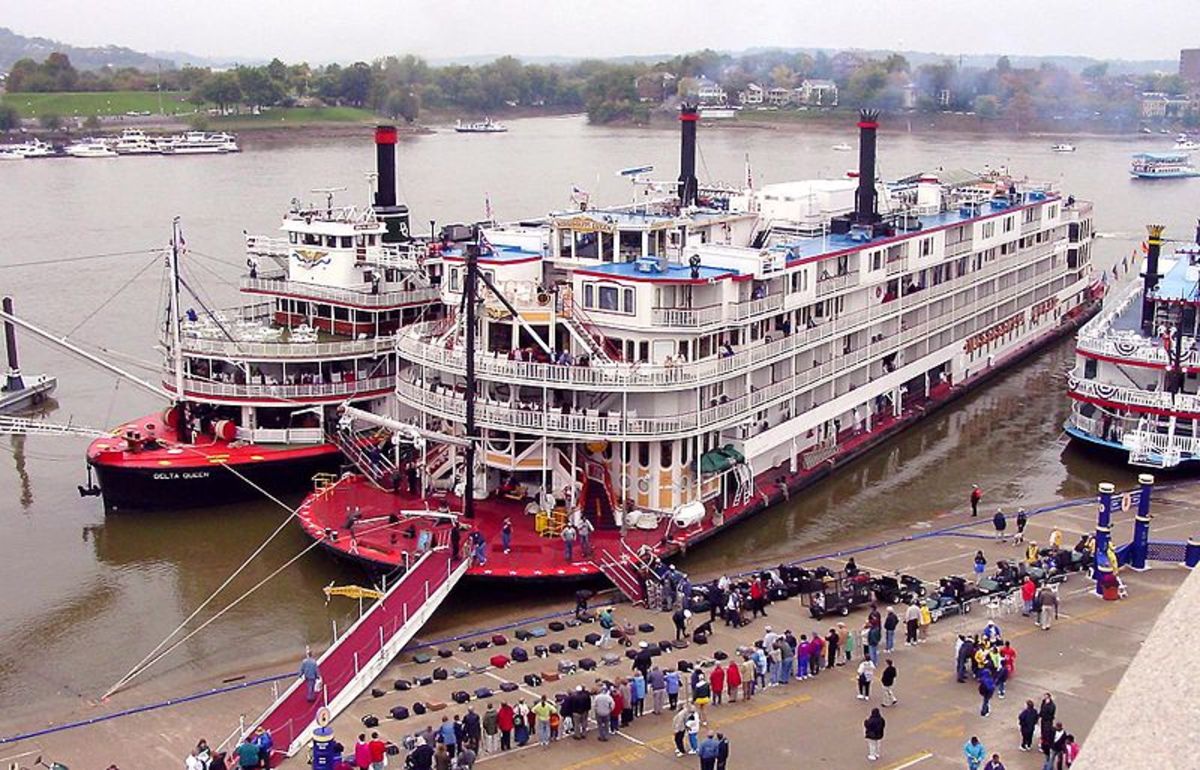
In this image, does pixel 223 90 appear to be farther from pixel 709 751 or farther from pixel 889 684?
pixel 709 751

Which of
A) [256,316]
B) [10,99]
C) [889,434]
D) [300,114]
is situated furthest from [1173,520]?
[10,99]

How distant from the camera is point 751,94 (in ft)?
463

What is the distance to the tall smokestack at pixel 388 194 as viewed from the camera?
147ft

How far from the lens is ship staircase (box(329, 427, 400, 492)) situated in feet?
113

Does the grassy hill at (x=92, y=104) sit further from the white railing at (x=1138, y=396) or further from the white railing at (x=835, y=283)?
the white railing at (x=1138, y=396)

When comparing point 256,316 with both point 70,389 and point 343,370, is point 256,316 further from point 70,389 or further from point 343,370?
point 70,389

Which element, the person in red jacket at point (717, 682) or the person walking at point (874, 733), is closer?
→ the person walking at point (874, 733)

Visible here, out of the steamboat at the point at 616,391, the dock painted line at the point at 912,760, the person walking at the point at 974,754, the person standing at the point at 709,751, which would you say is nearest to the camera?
the person walking at the point at 974,754

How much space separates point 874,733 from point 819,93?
428 feet

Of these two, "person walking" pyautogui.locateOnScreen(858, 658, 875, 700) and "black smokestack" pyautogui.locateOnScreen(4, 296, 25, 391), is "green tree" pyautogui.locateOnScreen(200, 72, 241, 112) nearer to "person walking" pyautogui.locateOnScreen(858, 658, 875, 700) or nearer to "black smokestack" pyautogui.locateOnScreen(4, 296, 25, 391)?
"black smokestack" pyautogui.locateOnScreen(4, 296, 25, 391)

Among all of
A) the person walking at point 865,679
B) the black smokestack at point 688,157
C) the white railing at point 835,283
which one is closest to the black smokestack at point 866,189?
the white railing at point 835,283

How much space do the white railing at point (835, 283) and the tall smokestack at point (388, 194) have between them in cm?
1439

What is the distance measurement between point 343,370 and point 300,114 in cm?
12782

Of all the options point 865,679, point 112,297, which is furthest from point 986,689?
point 112,297
